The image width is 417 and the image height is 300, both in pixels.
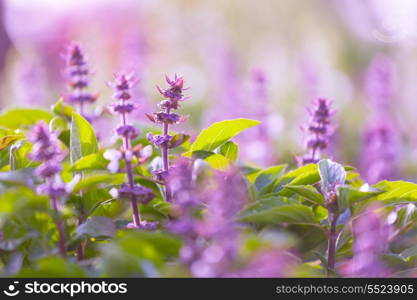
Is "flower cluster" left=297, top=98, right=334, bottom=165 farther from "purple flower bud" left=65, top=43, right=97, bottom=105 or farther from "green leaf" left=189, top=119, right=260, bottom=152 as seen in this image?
"purple flower bud" left=65, top=43, right=97, bottom=105

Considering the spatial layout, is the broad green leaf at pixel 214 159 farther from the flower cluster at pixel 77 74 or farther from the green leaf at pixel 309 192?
the flower cluster at pixel 77 74

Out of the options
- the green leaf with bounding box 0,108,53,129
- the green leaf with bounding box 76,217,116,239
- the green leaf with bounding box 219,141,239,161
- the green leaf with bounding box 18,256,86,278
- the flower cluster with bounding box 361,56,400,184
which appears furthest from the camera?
the flower cluster with bounding box 361,56,400,184

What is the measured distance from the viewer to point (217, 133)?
1.91 meters

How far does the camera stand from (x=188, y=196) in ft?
4.36

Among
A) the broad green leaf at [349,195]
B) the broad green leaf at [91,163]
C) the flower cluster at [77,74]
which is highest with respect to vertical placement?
the flower cluster at [77,74]

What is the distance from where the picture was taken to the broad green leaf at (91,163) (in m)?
1.70

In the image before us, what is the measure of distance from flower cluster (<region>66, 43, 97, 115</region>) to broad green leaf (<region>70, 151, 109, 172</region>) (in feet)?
2.15

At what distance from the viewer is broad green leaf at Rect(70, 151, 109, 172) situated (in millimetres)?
1701

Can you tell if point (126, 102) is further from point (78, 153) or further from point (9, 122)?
point (9, 122)

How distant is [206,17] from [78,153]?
14.4 m

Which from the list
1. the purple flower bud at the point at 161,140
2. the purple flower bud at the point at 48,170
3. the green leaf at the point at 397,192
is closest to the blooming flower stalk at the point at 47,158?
the purple flower bud at the point at 48,170

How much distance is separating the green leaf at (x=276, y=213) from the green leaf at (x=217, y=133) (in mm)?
262

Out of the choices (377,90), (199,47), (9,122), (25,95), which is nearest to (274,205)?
(9,122)

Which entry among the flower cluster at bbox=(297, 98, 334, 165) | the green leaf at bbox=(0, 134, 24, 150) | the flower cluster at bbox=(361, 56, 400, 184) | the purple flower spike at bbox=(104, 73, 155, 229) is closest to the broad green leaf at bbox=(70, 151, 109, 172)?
the purple flower spike at bbox=(104, 73, 155, 229)
